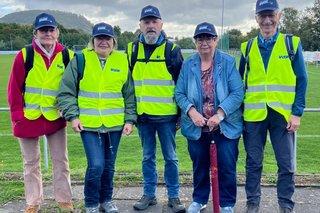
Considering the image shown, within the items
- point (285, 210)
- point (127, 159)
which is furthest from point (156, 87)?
point (127, 159)

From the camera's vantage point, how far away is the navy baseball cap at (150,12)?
13.9 feet

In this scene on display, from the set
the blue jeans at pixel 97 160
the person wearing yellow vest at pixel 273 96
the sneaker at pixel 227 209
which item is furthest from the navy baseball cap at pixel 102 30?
the sneaker at pixel 227 209

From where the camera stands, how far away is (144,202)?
4441 millimetres

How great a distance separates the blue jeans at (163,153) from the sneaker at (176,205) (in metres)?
0.05

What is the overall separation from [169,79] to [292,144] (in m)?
1.41

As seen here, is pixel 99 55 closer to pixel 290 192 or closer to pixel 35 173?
pixel 35 173

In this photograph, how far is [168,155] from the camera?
14.4 feet

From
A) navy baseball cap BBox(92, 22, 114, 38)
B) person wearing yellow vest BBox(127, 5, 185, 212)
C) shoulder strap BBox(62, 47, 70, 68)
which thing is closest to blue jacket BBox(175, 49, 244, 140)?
person wearing yellow vest BBox(127, 5, 185, 212)

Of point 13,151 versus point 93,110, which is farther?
point 13,151

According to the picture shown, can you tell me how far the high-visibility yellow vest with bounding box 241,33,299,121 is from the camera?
3928 millimetres

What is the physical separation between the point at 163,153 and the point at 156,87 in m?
0.74

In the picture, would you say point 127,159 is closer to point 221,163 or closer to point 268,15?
point 221,163

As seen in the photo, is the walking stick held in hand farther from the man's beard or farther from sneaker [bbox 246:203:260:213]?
the man's beard

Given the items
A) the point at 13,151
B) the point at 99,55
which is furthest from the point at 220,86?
the point at 13,151
